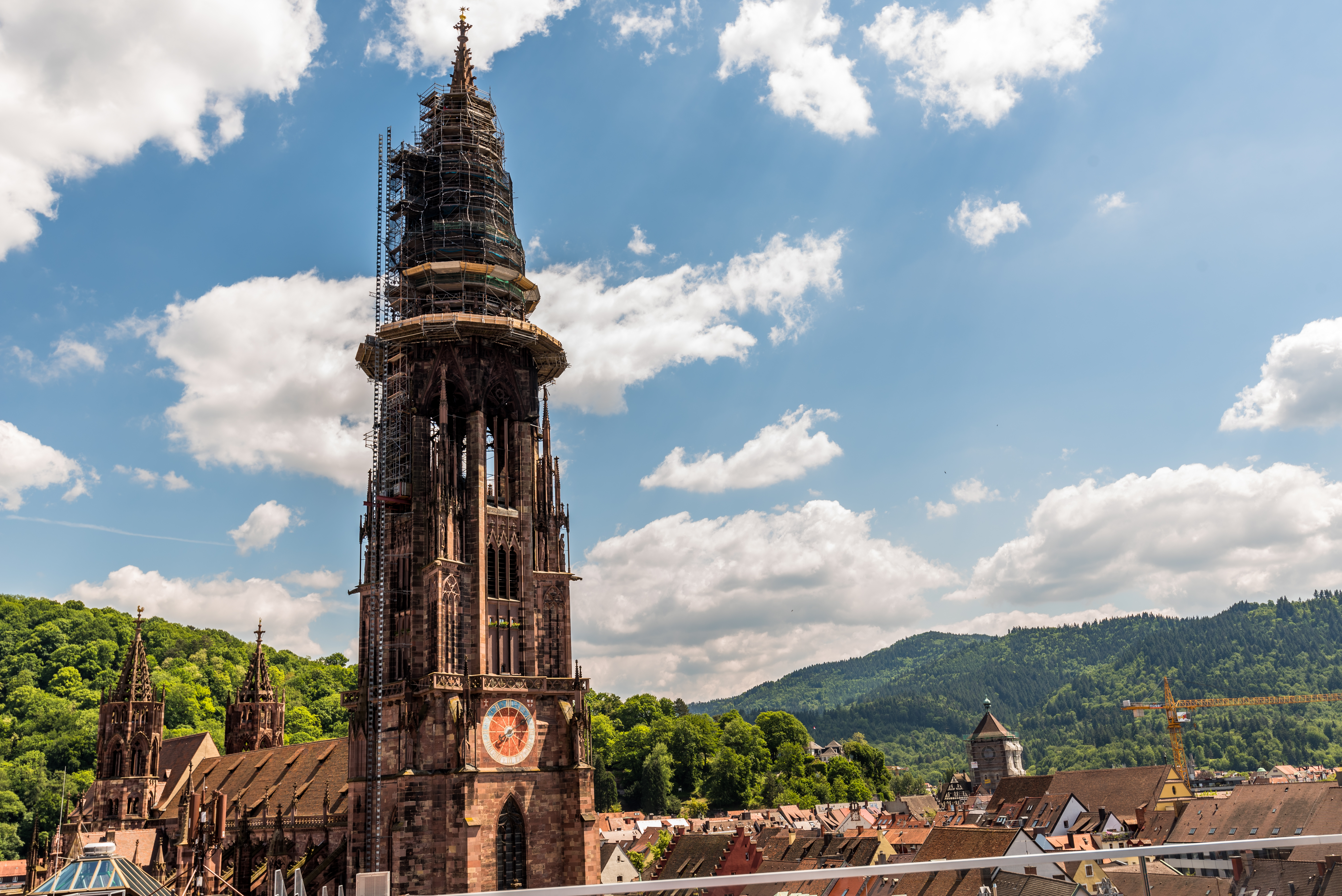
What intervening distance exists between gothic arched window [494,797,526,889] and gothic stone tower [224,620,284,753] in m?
48.2

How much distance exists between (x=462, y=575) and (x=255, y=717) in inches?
1982

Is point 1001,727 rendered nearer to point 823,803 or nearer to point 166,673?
point 823,803

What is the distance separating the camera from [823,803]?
118438 mm

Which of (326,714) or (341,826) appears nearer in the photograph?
(341,826)

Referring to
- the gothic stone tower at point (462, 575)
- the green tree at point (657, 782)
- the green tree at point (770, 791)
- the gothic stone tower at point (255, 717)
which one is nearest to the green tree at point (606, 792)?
the green tree at point (657, 782)

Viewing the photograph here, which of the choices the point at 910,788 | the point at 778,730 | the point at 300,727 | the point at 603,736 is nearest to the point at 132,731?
the point at 300,727

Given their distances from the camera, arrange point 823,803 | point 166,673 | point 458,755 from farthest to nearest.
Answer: point 166,673 → point 823,803 → point 458,755

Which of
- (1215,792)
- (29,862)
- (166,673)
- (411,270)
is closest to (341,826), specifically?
(29,862)

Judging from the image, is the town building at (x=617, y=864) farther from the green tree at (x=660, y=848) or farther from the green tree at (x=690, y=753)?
the green tree at (x=690, y=753)

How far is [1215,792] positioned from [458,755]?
4780 inches

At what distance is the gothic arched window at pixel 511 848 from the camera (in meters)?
37.4

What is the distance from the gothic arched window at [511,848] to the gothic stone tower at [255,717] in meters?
48.2

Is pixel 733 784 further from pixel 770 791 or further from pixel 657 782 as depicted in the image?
pixel 657 782

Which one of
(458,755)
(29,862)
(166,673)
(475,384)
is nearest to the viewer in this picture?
(458,755)
